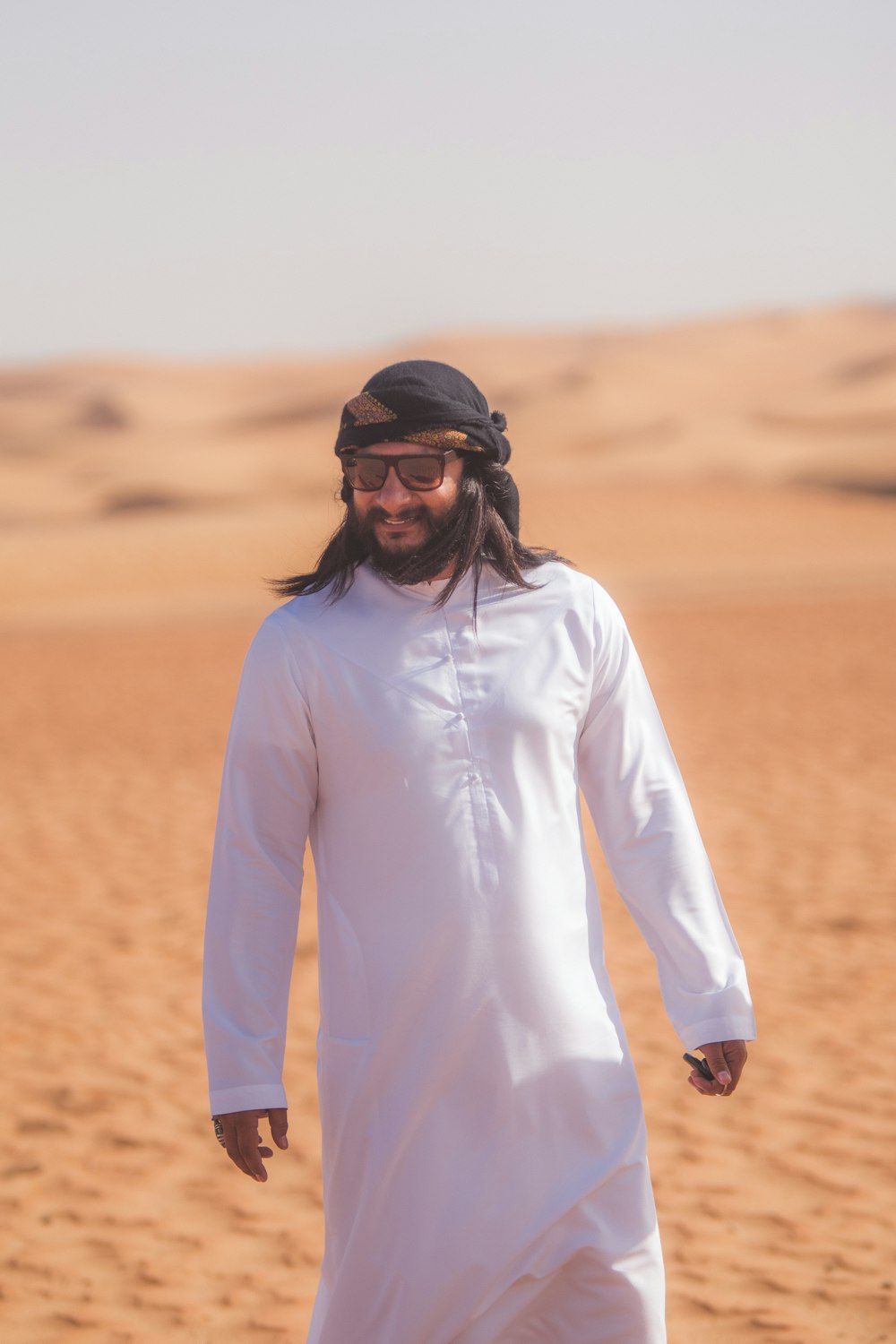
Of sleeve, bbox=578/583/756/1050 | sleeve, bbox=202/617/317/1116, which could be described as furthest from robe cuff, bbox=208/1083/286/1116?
sleeve, bbox=578/583/756/1050

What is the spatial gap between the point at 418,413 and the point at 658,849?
779mm

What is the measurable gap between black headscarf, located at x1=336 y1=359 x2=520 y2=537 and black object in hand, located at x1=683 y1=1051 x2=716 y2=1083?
1025 mm

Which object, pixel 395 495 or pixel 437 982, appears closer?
pixel 437 982

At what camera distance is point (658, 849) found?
2.35 m

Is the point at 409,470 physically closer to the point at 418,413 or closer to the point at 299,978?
the point at 418,413

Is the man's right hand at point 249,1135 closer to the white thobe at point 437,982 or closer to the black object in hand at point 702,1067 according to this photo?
the white thobe at point 437,982

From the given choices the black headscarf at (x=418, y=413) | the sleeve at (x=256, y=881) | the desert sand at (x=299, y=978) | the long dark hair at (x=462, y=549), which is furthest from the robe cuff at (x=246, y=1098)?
the desert sand at (x=299, y=978)

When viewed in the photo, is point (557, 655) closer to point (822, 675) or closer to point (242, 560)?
point (822, 675)

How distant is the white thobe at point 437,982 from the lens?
2170 millimetres

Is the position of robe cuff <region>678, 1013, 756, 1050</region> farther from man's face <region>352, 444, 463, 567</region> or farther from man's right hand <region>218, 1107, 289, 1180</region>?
man's face <region>352, 444, 463, 567</region>

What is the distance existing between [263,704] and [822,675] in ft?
46.5

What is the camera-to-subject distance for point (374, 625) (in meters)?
2.28

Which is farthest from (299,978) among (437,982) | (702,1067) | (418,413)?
(418,413)

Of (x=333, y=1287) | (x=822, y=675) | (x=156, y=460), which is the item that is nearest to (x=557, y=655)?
(x=333, y=1287)
